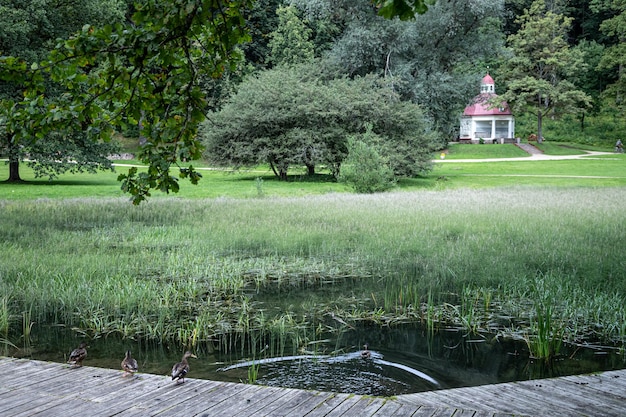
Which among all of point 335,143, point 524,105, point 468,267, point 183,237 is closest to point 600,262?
point 468,267

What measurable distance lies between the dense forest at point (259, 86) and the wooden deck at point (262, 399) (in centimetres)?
181

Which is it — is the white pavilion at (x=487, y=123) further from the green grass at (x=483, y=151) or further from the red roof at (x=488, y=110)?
the green grass at (x=483, y=151)

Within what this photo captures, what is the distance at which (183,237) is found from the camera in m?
14.2

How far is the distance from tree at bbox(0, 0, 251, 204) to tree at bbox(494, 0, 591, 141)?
176 feet

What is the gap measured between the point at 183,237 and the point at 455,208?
874 cm

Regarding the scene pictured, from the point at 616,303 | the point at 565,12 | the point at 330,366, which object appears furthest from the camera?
the point at 565,12

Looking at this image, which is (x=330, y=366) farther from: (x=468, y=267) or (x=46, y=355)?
(x=468, y=267)

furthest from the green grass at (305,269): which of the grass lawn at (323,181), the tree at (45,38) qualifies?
the tree at (45,38)

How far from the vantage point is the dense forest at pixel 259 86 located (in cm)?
561

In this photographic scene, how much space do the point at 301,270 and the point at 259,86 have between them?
2554 centimetres

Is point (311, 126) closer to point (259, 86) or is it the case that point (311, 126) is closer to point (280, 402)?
point (259, 86)

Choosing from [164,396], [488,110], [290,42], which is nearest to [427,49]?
[290,42]

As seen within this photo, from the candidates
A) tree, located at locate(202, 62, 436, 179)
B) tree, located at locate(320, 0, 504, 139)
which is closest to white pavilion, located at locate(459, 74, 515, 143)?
tree, located at locate(320, 0, 504, 139)

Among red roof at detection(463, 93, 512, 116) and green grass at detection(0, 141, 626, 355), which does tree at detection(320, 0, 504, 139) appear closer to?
red roof at detection(463, 93, 512, 116)
